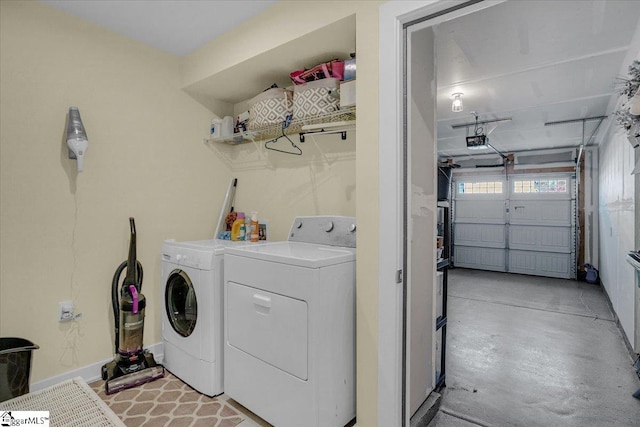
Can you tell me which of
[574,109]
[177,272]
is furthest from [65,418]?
[574,109]

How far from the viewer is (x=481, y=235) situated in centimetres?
770

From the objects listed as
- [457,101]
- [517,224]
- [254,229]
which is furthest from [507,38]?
[517,224]

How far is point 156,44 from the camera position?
255 cm

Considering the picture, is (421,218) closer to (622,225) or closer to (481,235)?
(622,225)

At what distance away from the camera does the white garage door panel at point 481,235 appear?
7.44 metres

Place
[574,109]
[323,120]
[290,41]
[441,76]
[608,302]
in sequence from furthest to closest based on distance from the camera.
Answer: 1. [608,302]
2. [574,109]
3. [441,76]
4. [323,120]
5. [290,41]

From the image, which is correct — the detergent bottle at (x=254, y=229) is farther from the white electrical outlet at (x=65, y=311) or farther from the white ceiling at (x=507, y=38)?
the white ceiling at (x=507, y=38)

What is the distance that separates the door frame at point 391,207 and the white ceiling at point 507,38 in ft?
2.79

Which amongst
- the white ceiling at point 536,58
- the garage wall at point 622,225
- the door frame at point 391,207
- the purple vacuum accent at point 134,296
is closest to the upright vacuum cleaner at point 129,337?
the purple vacuum accent at point 134,296

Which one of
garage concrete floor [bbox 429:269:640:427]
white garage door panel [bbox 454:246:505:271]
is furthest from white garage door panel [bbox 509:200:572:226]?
garage concrete floor [bbox 429:269:640:427]

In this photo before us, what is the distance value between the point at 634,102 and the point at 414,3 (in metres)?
1.40

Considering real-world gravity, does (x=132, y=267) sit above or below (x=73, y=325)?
above

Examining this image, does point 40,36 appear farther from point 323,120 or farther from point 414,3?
point 414,3

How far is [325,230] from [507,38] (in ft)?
6.23
